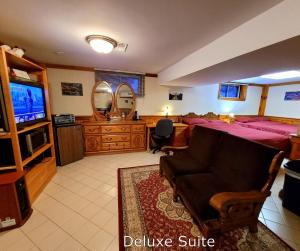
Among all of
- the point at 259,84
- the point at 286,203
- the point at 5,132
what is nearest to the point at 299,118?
the point at 259,84

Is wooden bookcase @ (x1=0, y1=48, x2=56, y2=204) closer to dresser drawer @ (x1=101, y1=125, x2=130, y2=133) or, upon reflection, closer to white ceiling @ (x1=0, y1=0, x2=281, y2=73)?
white ceiling @ (x1=0, y1=0, x2=281, y2=73)

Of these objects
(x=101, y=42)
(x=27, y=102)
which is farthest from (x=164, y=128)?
(x=27, y=102)

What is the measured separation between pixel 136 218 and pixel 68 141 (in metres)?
2.34

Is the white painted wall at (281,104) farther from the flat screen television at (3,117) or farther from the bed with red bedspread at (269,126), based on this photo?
the flat screen television at (3,117)

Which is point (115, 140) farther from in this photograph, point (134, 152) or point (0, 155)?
point (0, 155)

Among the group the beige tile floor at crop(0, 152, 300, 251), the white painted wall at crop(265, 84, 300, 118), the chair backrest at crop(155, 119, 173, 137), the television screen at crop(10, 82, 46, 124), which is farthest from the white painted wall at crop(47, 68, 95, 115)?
the white painted wall at crop(265, 84, 300, 118)

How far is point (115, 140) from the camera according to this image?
384 cm

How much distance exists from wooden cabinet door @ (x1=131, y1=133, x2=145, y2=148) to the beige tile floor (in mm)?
1362

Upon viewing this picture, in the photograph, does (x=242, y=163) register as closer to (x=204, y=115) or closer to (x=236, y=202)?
(x=236, y=202)

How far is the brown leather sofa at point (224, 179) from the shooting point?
1.28 meters

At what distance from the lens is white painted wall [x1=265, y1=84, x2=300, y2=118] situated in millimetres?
4883

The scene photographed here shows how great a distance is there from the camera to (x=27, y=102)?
2.08 m

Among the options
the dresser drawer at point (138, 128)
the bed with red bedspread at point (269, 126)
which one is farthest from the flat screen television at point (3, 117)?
the bed with red bedspread at point (269, 126)

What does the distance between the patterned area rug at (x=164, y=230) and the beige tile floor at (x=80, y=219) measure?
13cm
